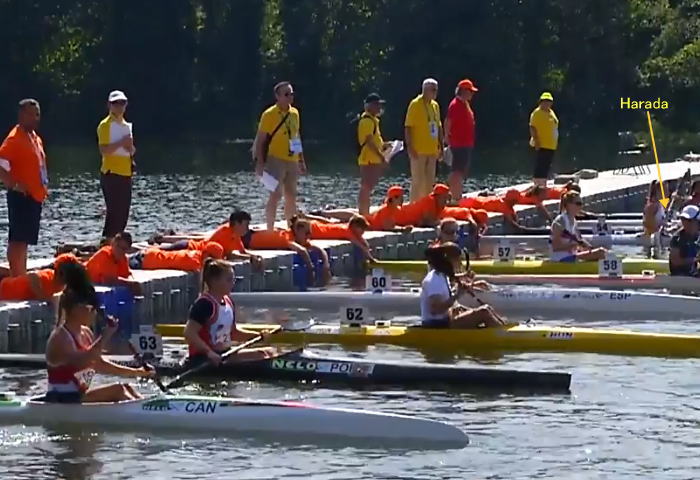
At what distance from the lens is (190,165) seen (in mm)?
50406

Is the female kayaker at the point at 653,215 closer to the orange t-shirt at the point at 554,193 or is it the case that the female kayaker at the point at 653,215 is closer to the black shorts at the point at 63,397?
the orange t-shirt at the point at 554,193

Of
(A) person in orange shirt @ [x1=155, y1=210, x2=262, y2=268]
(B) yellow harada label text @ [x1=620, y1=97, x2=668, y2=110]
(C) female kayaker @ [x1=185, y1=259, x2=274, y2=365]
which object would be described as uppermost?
(B) yellow harada label text @ [x1=620, y1=97, x2=668, y2=110]

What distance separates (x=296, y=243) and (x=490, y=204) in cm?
619

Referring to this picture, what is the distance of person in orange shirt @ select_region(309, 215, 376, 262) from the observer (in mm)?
22891

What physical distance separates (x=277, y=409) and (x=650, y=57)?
52.6m

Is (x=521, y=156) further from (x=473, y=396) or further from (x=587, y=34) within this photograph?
(x=473, y=396)

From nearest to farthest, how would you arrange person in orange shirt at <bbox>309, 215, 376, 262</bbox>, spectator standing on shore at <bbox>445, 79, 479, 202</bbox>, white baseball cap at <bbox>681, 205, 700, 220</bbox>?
white baseball cap at <bbox>681, 205, 700, 220</bbox> < person in orange shirt at <bbox>309, 215, 376, 262</bbox> < spectator standing on shore at <bbox>445, 79, 479, 202</bbox>

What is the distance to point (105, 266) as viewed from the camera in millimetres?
18484

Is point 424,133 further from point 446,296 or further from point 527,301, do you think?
point 446,296

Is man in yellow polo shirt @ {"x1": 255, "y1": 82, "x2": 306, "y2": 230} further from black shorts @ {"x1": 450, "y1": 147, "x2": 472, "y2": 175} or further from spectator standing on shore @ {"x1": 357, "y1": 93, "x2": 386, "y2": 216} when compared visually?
black shorts @ {"x1": 450, "y1": 147, "x2": 472, "y2": 175}

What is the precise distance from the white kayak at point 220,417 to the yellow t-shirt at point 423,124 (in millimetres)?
11636

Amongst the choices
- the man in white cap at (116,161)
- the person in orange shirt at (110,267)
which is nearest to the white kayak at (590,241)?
the man in white cap at (116,161)

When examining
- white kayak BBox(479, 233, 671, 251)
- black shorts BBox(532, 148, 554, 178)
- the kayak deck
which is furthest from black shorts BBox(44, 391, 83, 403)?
black shorts BBox(532, 148, 554, 178)

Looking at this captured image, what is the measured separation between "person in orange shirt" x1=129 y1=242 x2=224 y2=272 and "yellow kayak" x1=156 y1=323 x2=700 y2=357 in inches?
106
